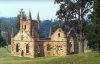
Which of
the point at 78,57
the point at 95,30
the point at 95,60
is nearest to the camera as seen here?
the point at 95,60

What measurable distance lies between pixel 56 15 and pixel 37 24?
776 inches

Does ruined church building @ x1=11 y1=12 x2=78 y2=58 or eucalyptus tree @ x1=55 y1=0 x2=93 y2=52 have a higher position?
eucalyptus tree @ x1=55 y1=0 x2=93 y2=52

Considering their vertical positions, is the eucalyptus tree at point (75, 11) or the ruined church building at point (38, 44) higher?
the eucalyptus tree at point (75, 11)

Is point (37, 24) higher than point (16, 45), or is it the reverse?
point (37, 24)

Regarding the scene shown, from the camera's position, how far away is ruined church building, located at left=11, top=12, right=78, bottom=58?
6212 cm

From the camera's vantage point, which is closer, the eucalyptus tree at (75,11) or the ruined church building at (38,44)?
the eucalyptus tree at (75,11)

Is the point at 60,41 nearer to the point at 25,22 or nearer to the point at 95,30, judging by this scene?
the point at 25,22

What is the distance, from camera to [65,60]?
32.8 metres

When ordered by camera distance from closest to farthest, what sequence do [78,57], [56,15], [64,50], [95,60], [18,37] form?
[95,60] → [78,57] → [56,15] → [64,50] → [18,37]

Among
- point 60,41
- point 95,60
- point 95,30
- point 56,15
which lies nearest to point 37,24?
point 60,41

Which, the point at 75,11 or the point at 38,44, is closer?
the point at 75,11

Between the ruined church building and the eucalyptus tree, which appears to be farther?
the ruined church building

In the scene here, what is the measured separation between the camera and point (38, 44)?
63.8 meters

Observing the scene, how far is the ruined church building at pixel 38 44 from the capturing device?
62.1 m
